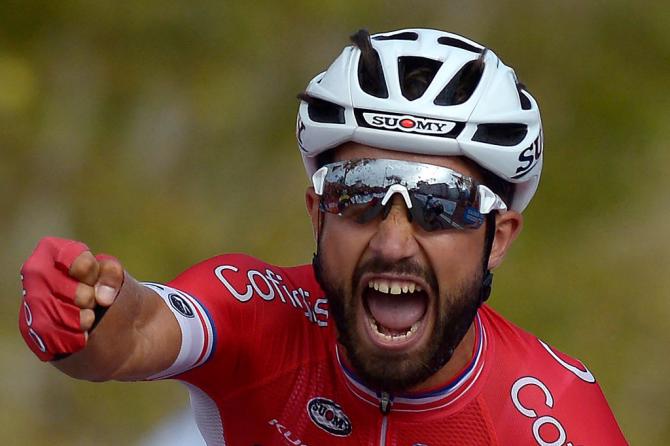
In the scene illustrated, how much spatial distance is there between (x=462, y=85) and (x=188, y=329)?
1.02 m

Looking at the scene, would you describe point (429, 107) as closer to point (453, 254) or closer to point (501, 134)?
point (501, 134)

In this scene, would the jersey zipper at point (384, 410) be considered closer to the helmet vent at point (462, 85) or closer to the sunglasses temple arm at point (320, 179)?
the sunglasses temple arm at point (320, 179)

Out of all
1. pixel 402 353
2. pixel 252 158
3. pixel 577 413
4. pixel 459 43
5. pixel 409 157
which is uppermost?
pixel 459 43

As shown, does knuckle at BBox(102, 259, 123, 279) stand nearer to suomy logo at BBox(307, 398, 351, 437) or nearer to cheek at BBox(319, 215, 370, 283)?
cheek at BBox(319, 215, 370, 283)

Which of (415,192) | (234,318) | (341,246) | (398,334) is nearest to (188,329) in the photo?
(234,318)

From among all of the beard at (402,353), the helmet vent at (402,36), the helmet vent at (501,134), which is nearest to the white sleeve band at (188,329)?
the beard at (402,353)

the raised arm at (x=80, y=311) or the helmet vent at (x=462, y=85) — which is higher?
the helmet vent at (x=462, y=85)

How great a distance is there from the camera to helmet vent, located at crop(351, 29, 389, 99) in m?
2.99

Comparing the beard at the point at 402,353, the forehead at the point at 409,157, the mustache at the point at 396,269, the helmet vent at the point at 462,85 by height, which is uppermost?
the helmet vent at the point at 462,85

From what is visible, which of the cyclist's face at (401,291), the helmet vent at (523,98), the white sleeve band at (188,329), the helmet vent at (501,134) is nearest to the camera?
the white sleeve band at (188,329)

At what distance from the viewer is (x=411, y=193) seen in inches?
111

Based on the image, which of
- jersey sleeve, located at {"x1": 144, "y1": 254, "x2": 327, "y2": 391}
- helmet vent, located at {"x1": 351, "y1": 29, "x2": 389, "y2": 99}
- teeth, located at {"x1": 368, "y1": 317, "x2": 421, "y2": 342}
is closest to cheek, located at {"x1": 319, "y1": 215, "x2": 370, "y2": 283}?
teeth, located at {"x1": 368, "y1": 317, "x2": 421, "y2": 342}

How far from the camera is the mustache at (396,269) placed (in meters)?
2.76

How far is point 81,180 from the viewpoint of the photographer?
767 cm
